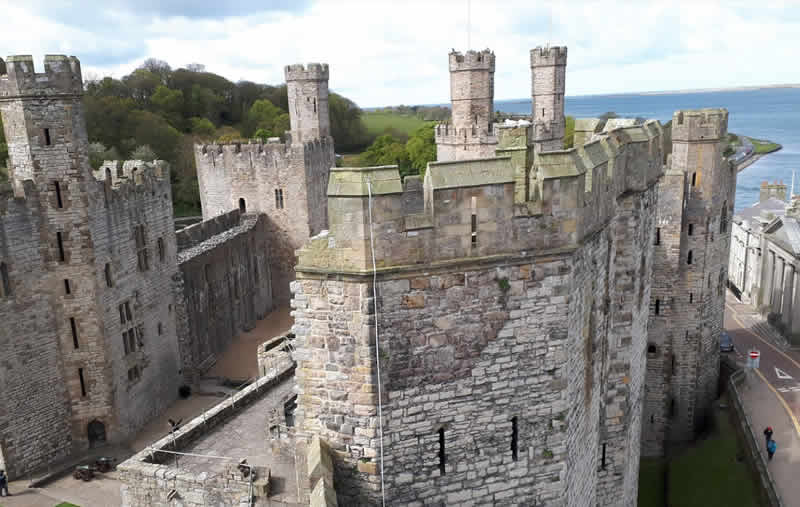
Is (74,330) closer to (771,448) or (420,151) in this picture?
(771,448)

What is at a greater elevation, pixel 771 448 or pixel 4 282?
pixel 4 282

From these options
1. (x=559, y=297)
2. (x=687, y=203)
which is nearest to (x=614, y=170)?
(x=559, y=297)

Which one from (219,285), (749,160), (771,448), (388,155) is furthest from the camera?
(749,160)

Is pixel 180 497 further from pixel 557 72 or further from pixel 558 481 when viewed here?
pixel 557 72

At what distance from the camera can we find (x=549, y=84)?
36000 mm

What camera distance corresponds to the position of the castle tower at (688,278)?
19984 millimetres

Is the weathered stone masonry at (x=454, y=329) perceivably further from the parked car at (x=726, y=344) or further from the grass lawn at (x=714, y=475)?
the parked car at (x=726, y=344)

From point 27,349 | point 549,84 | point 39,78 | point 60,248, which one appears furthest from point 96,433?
point 549,84

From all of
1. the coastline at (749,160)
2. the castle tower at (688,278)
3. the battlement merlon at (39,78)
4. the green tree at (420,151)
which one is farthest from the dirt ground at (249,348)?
the coastline at (749,160)

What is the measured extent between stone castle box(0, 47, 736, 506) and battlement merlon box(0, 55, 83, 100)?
0.05m

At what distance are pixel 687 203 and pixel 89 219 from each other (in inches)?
674

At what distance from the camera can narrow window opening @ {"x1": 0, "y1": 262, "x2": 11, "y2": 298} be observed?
16.9 m

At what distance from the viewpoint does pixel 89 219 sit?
1839cm

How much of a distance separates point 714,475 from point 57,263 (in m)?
18.9
